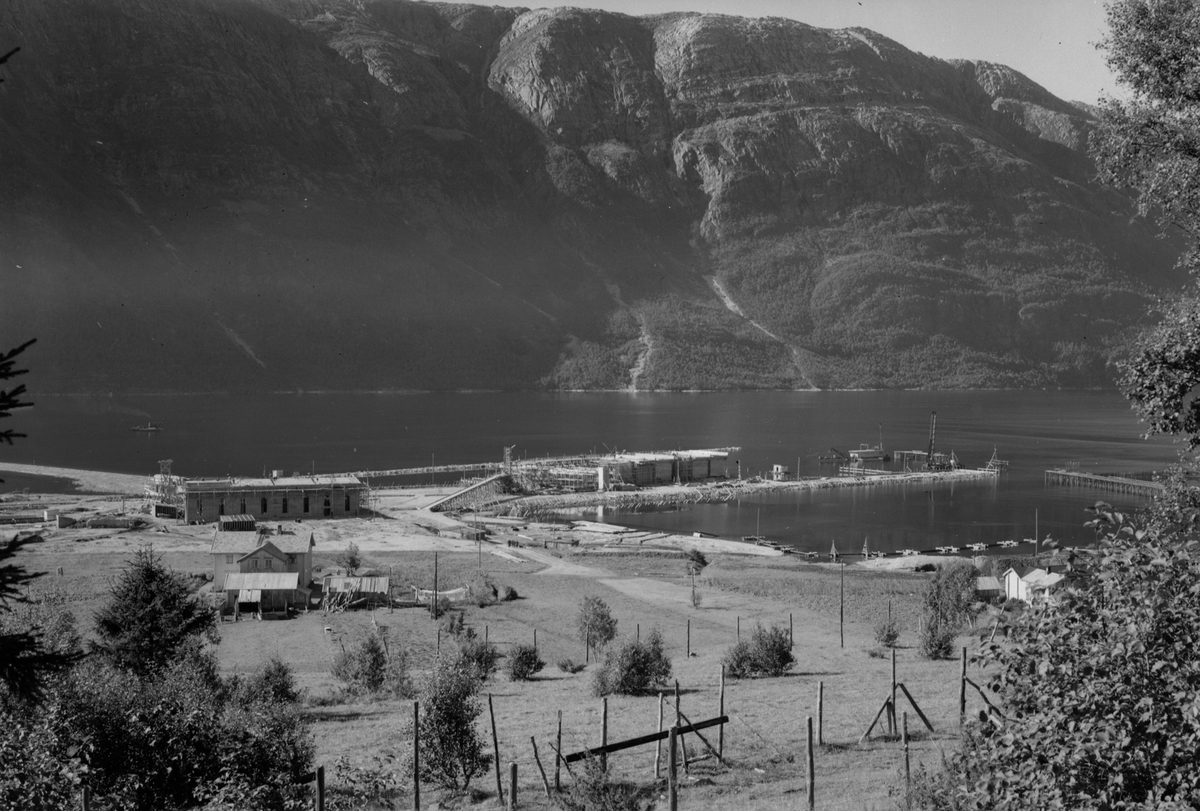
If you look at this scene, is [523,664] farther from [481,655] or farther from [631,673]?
[631,673]

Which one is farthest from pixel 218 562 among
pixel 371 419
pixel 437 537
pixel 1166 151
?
pixel 371 419

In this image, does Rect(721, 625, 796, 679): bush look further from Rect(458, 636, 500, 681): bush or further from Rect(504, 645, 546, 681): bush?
Rect(458, 636, 500, 681): bush

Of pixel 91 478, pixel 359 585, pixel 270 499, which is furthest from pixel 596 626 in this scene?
pixel 91 478

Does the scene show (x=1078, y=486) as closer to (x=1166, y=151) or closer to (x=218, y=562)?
(x=218, y=562)

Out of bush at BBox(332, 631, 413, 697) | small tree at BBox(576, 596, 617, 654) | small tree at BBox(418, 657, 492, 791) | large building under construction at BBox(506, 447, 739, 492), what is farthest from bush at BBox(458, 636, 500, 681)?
large building under construction at BBox(506, 447, 739, 492)

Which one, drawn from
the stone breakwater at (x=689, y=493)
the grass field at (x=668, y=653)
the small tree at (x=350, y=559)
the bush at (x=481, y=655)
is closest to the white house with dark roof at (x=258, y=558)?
the grass field at (x=668, y=653)

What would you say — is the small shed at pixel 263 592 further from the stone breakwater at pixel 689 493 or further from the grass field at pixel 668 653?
the stone breakwater at pixel 689 493

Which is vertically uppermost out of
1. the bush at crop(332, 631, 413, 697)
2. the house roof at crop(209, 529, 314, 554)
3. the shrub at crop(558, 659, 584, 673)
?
the house roof at crop(209, 529, 314, 554)
